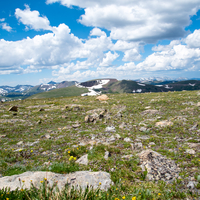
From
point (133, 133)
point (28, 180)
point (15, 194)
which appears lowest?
point (133, 133)

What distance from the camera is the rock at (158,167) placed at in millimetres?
7137

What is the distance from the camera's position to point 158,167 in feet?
25.9

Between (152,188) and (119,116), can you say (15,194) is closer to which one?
(152,188)

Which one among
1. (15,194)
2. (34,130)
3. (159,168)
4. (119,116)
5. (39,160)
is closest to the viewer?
(15,194)

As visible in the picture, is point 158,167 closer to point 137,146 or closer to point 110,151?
point 137,146

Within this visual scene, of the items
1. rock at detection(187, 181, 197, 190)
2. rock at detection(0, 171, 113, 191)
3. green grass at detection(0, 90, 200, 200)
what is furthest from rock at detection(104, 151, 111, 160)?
rock at detection(187, 181, 197, 190)

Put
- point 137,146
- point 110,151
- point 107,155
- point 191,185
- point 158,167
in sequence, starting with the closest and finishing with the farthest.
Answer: point 191,185 → point 158,167 → point 107,155 → point 110,151 → point 137,146

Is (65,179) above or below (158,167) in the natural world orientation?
above

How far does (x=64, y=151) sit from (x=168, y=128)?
37.3 ft

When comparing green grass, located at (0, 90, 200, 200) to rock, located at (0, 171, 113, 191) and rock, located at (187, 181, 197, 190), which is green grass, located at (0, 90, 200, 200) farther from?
rock, located at (0, 171, 113, 191)

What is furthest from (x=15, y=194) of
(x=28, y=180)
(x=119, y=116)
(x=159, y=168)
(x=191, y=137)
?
(x=119, y=116)

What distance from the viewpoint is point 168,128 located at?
1463cm

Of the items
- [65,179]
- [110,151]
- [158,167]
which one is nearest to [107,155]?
[110,151]

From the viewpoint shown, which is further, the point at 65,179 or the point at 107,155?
the point at 107,155
